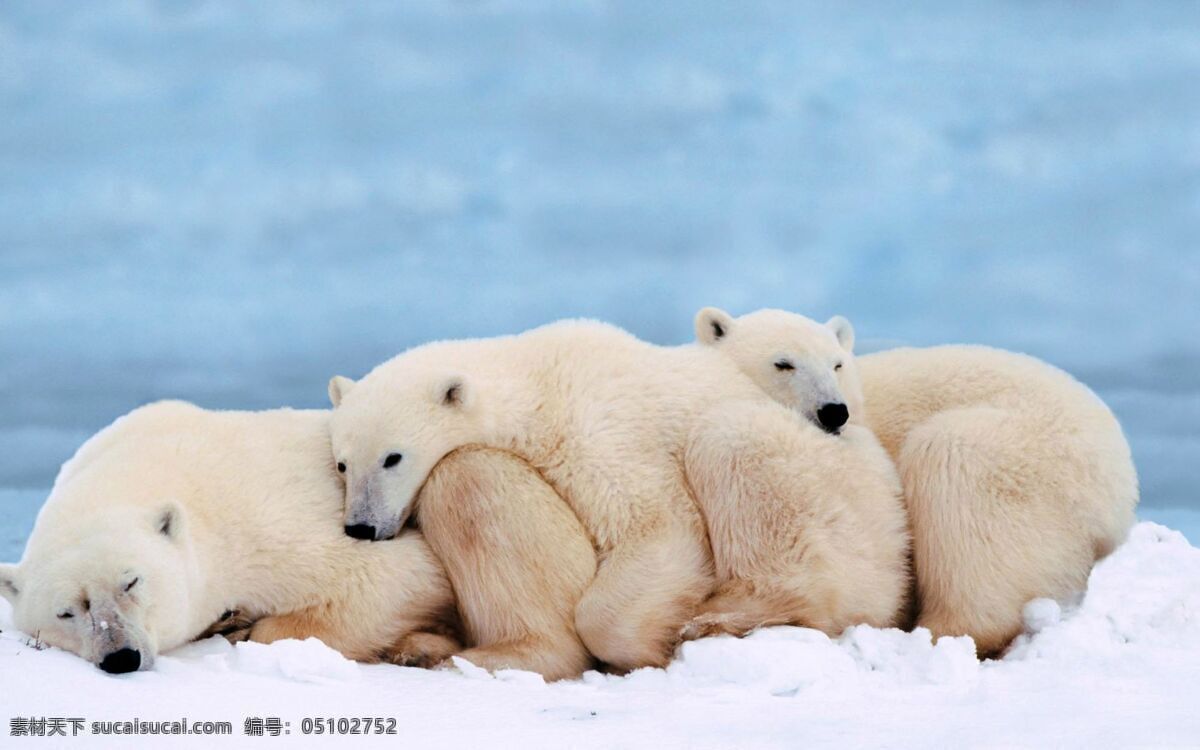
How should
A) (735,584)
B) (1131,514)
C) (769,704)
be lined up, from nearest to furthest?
(769,704) → (735,584) → (1131,514)

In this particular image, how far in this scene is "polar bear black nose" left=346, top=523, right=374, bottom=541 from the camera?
6.47 meters

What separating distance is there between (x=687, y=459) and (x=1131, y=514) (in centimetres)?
260

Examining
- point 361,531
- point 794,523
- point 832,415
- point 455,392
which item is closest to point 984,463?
point 832,415

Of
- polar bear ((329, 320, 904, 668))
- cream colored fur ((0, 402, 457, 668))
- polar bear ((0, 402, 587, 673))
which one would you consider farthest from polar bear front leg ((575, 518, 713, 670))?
cream colored fur ((0, 402, 457, 668))

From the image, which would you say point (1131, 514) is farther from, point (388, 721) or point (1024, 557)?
point (388, 721)

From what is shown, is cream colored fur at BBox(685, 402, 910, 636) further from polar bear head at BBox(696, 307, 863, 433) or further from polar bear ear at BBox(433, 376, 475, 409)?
polar bear ear at BBox(433, 376, 475, 409)

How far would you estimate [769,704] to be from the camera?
5223mm

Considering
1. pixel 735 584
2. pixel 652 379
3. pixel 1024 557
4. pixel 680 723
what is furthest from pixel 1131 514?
pixel 680 723

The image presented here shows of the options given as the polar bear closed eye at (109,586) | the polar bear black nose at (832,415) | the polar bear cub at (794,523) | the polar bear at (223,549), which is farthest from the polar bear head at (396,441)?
the polar bear black nose at (832,415)

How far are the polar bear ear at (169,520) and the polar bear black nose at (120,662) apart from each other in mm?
748

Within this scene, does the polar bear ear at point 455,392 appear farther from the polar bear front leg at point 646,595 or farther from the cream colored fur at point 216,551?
the polar bear front leg at point 646,595

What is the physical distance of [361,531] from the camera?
648cm

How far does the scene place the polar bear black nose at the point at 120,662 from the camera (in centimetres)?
521

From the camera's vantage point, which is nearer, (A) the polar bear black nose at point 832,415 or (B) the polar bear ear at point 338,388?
(A) the polar bear black nose at point 832,415
